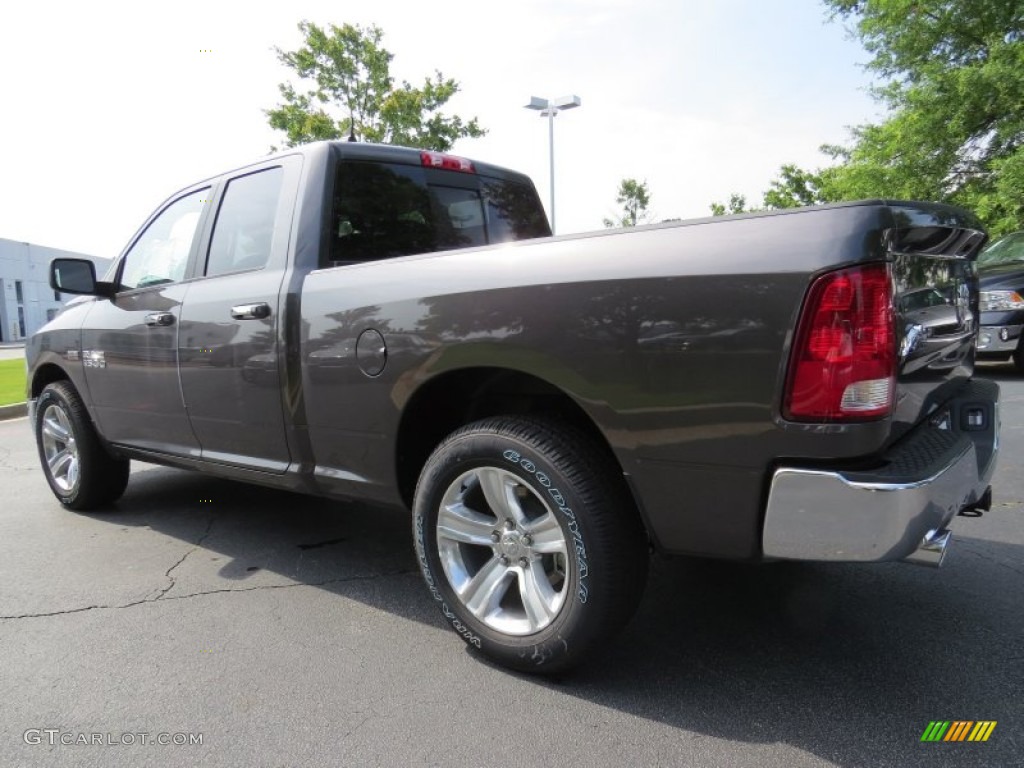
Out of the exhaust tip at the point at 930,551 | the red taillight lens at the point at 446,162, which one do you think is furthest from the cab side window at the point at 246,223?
the exhaust tip at the point at 930,551

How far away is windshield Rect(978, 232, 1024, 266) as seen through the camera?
9420 millimetres

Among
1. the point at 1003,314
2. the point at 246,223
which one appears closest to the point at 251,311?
the point at 246,223

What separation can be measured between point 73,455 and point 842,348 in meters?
4.56

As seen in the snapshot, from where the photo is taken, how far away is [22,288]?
4950cm

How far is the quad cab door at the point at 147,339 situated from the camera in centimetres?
367

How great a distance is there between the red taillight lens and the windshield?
27.5 feet

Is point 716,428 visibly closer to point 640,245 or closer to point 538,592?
point 640,245

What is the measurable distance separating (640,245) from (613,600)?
105 cm

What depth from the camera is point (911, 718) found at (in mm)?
2135

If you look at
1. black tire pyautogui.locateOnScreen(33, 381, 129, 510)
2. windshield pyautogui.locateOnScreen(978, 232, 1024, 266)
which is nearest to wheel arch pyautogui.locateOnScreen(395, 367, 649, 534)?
black tire pyautogui.locateOnScreen(33, 381, 129, 510)

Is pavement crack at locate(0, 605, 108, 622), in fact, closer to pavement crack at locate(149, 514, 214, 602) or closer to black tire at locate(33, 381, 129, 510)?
pavement crack at locate(149, 514, 214, 602)

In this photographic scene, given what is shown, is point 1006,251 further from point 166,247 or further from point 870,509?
point 166,247
